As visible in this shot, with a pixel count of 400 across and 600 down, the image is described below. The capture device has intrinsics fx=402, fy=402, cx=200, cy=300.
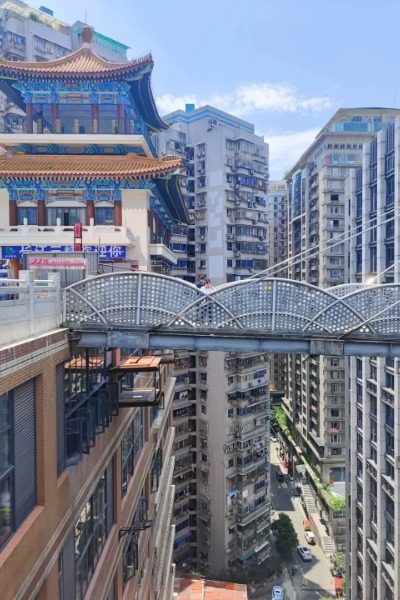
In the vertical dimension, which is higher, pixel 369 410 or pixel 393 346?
pixel 393 346

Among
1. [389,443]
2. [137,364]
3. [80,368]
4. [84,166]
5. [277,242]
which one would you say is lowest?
[389,443]

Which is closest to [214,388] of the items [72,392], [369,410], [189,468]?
[189,468]

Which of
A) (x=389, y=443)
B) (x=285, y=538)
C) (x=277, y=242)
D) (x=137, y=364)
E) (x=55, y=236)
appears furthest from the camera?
(x=277, y=242)

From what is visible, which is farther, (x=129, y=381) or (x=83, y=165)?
(x=83, y=165)

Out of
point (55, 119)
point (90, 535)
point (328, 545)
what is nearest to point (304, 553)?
point (328, 545)

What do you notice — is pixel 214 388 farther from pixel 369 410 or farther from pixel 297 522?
pixel 297 522

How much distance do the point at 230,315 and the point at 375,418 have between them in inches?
912

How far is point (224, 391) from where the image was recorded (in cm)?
4059

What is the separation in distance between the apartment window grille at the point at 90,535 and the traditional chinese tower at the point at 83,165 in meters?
10.3

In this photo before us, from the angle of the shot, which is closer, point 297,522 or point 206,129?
point 206,129

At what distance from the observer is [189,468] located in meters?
42.0

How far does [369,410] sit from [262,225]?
84.8 feet

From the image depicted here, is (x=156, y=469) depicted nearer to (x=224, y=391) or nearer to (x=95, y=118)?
(x=95, y=118)

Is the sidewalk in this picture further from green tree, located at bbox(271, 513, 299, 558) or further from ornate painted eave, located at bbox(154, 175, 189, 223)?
ornate painted eave, located at bbox(154, 175, 189, 223)
